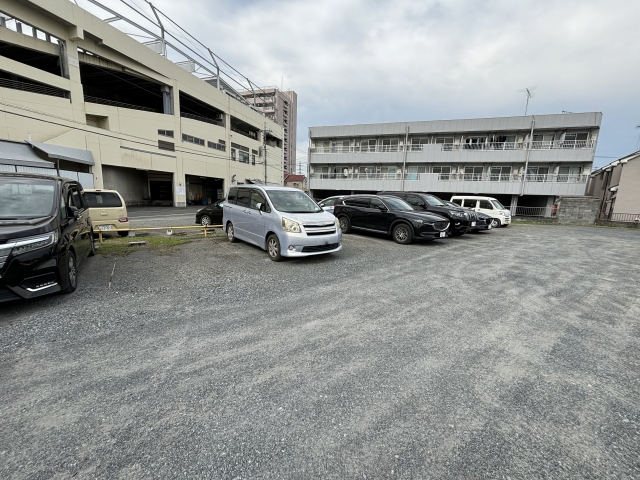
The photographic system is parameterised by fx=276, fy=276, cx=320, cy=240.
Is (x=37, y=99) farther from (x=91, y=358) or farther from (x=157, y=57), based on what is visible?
(x=91, y=358)

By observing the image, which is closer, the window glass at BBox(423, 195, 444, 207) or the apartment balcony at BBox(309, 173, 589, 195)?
the window glass at BBox(423, 195, 444, 207)

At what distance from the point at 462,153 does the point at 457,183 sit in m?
2.96

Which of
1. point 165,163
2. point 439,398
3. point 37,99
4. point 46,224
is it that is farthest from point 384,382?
point 165,163

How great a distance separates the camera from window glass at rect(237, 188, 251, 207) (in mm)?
7397

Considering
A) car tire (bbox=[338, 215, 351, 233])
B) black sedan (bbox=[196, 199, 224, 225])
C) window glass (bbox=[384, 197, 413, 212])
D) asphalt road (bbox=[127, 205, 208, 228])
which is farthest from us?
asphalt road (bbox=[127, 205, 208, 228])

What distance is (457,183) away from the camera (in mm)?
28312


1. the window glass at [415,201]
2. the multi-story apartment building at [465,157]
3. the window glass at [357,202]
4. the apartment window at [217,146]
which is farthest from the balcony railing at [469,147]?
the window glass at [357,202]

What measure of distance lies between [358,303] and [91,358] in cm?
315

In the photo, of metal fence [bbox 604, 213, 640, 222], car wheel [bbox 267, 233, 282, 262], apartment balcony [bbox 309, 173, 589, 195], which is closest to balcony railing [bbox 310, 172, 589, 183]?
apartment balcony [bbox 309, 173, 589, 195]

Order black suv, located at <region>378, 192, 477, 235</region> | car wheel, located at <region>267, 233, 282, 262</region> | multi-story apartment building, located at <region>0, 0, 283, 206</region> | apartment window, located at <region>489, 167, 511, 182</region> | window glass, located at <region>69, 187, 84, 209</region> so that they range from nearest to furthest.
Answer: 1. window glass, located at <region>69, 187, 84, 209</region>
2. car wheel, located at <region>267, 233, 282, 262</region>
3. black suv, located at <region>378, 192, 477, 235</region>
4. multi-story apartment building, located at <region>0, 0, 283, 206</region>
5. apartment window, located at <region>489, 167, 511, 182</region>

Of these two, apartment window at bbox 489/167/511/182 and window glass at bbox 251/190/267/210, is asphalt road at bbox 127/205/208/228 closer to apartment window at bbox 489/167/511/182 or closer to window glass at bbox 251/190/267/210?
window glass at bbox 251/190/267/210

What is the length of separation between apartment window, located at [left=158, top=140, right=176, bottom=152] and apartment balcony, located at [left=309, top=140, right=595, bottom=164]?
48.9ft

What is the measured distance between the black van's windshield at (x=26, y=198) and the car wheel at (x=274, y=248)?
3.70m

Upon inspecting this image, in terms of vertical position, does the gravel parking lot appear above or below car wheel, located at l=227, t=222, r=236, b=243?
below
